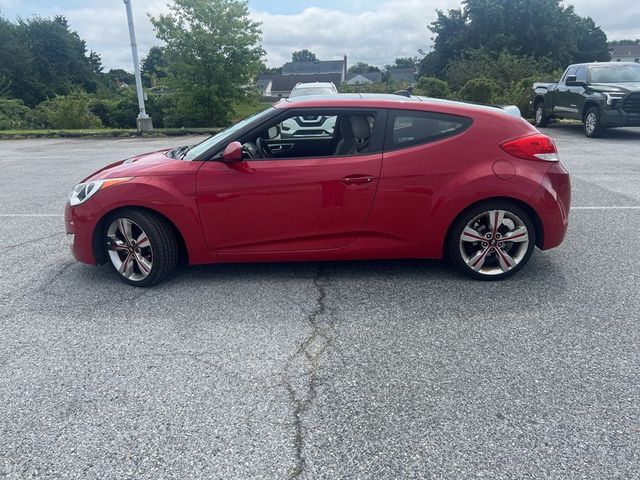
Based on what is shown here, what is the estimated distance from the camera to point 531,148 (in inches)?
167

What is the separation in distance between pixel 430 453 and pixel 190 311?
7.23 ft

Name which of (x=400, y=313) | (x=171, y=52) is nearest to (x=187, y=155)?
(x=400, y=313)

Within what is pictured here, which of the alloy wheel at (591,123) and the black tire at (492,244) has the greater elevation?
the alloy wheel at (591,123)

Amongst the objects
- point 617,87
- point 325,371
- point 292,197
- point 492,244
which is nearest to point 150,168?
point 292,197

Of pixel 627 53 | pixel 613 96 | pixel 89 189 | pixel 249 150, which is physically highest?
pixel 627 53

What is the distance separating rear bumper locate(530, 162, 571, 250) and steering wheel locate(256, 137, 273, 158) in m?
2.27

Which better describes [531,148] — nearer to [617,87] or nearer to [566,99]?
[617,87]

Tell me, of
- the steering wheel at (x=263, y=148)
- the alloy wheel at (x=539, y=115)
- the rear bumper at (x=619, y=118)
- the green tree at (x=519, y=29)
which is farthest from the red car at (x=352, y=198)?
the green tree at (x=519, y=29)

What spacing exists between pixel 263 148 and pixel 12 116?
28690 mm

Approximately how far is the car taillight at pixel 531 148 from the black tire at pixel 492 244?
0.42 meters

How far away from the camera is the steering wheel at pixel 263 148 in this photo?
4535 millimetres

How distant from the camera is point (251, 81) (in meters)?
22.7

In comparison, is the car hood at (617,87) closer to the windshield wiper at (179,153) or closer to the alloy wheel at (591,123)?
the alloy wheel at (591,123)

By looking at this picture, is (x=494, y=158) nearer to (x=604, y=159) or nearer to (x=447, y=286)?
(x=447, y=286)
